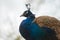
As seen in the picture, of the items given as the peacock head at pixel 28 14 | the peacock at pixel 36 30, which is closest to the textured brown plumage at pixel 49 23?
the peacock at pixel 36 30

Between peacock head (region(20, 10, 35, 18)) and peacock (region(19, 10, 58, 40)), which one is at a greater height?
peacock head (region(20, 10, 35, 18))

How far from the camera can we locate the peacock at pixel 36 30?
527 cm

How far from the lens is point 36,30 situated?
539cm

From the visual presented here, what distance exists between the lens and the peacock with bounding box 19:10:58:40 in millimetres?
5273

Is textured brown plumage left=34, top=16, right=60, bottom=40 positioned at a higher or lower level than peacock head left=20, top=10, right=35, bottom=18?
lower

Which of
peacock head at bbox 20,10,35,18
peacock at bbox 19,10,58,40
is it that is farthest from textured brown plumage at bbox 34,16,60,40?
peacock head at bbox 20,10,35,18

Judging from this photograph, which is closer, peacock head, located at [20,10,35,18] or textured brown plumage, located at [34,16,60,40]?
textured brown plumage, located at [34,16,60,40]

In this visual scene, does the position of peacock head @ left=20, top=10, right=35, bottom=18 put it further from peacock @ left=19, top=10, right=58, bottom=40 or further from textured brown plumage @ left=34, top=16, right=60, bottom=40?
textured brown plumage @ left=34, top=16, right=60, bottom=40

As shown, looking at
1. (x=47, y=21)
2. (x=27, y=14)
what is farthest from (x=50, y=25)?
(x=27, y=14)

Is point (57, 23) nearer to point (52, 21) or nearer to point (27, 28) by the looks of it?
point (52, 21)

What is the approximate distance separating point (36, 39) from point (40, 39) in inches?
2.7

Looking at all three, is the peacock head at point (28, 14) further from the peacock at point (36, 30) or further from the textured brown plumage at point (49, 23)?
the textured brown plumage at point (49, 23)

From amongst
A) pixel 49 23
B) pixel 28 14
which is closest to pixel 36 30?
pixel 49 23

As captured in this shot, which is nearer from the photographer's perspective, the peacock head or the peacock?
the peacock
